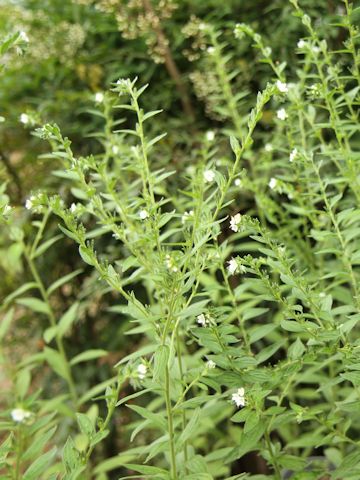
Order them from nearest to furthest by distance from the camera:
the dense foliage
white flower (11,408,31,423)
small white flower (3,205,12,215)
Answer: white flower (11,408,31,423) < small white flower (3,205,12,215) < the dense foliage

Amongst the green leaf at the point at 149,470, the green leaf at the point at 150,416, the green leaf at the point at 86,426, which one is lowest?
the green leaf at the point at 149,470

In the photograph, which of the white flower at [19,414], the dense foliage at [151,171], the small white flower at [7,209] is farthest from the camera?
the dense foliage at [151,171]

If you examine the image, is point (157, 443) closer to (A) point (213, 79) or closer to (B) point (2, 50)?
(B) point (2, 50)

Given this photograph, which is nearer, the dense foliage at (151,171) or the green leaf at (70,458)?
the green leaf at (70,458)

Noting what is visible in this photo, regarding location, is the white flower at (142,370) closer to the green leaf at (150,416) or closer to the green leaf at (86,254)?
the green leaf at (150,416)

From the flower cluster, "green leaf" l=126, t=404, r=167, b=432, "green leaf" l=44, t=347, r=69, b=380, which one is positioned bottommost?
"green leaf" l=44, t=347, r=69, b=380

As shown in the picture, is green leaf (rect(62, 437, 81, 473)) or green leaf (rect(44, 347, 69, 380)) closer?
green leaf (rect(62, 437, 81, 473))

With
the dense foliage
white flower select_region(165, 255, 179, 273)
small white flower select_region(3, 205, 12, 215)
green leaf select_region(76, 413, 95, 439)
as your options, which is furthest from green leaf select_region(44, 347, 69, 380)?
white flower select_region(165, 255, 179, 273)

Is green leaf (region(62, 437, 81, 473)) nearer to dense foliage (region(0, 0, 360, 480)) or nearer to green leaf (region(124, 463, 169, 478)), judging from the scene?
green leaf (region(124, 463, 169, 478))

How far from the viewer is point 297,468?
1.13 metres

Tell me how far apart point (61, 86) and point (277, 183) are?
1.37 metres

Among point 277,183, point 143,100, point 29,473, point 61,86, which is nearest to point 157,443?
point 29,473

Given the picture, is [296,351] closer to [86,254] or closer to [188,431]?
[188,431]

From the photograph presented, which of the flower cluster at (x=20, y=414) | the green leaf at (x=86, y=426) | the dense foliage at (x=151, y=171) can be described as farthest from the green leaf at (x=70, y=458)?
the dense foliage at (x=151, y=171)
